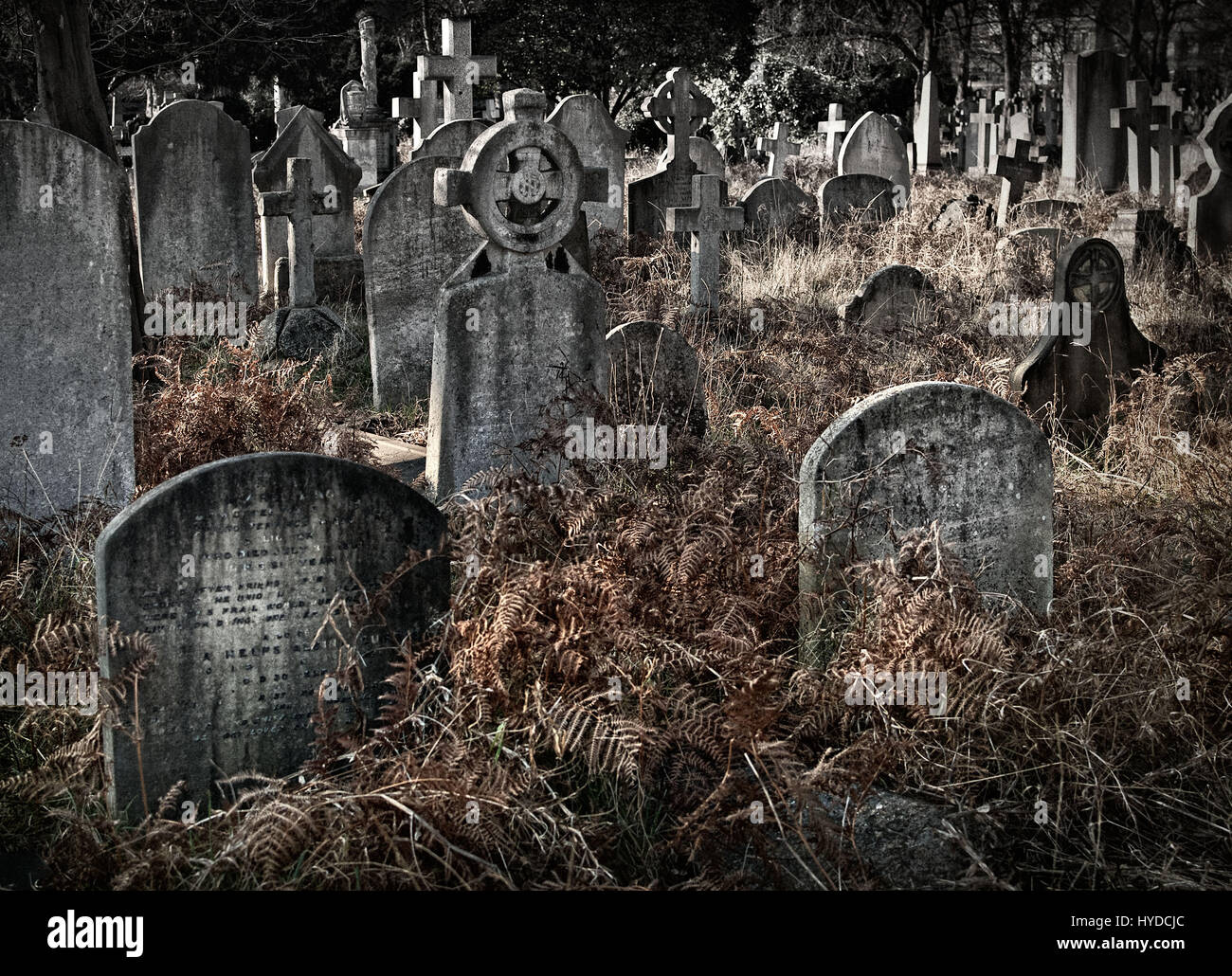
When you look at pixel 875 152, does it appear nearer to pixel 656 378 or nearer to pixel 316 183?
pixel 316 183

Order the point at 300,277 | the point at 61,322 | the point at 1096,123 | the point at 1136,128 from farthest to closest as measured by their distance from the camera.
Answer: the point at 1096,123
the point at 1136,128
the point at 300,277
the point at 61,322

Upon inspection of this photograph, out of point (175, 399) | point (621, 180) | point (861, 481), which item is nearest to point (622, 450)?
point (861, 481)

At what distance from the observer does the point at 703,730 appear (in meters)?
3.73

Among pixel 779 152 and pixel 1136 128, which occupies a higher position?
pixel 779 152

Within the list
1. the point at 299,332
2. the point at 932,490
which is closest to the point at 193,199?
the point at 299,332

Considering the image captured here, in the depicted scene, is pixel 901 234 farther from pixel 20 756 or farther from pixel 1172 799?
pixel 20 756

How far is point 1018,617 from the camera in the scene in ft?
15.5

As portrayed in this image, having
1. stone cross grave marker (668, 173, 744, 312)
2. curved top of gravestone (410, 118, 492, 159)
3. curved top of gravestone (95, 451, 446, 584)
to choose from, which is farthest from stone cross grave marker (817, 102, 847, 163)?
curved top of gravestone (95, 451, 446, 584)

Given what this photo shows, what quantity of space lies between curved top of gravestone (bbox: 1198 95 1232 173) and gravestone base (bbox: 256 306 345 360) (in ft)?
26.4

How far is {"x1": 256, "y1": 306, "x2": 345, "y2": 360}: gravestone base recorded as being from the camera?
9.12m

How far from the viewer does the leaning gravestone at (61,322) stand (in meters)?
4.98

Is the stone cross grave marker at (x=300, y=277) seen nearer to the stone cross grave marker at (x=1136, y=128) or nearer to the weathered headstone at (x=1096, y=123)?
the stone cross grave marker at (x=1136, y=128)

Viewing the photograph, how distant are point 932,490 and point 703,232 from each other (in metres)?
5.50

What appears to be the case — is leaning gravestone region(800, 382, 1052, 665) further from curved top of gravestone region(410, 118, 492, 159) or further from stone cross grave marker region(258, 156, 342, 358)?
curved top of gravestone region(410, 118, 492, 159)
